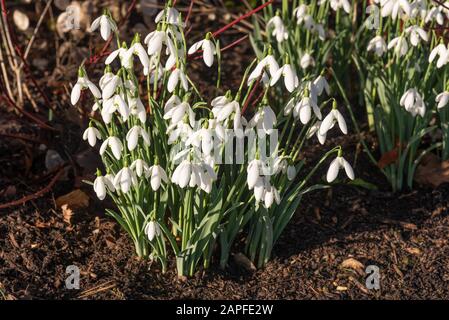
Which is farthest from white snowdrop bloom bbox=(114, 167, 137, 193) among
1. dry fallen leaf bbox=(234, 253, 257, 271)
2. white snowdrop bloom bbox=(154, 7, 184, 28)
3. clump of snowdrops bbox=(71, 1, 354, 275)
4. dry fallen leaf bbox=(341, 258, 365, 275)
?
dry fallen leaf bbox=(341, 258, 365, 275)

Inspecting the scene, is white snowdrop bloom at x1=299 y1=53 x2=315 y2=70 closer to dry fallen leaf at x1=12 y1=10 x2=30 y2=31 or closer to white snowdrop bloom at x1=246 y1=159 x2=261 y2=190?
white snowdrop bloom at x1=246 y1=159 x2=261 y2=190

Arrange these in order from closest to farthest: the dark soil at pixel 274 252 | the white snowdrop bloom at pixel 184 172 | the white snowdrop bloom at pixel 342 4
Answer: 1. the white snowdrop bloom at pixel 184 172
2. the dark soil at pixel 274 252
3. the white snowdrop bloom at pixel 342 4

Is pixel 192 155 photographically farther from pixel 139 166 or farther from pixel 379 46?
pixel 379 46

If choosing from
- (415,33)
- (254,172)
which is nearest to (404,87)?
(415,33)

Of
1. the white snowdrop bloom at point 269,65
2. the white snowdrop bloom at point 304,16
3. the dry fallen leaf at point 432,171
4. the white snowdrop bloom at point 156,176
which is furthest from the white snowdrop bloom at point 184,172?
the dry fallen leaf at point 432,171

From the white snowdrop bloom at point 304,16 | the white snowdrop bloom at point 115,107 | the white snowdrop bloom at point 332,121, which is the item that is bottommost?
the white snowdrop bloom at point 332,121

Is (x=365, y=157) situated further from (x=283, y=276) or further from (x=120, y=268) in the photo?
(x=120, y=268)

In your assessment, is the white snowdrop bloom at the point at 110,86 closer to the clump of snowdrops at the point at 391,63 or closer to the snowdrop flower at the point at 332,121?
the snowdrop flower at the point at 332,121

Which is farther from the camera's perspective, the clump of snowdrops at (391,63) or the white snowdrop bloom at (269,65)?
the clump of snowdrops at (391,63)

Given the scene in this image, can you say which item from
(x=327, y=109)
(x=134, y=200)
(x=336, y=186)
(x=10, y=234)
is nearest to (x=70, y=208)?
(x=10, y=234)
